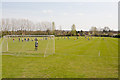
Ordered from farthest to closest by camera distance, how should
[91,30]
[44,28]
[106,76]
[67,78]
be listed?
[91,30] → [44,28] → [106,76] → [67,78]

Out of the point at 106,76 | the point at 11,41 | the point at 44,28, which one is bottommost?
the point at 106,76

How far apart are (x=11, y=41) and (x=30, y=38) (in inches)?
210

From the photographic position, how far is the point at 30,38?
2281 cm

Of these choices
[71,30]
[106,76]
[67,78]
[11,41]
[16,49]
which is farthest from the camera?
[71,30]

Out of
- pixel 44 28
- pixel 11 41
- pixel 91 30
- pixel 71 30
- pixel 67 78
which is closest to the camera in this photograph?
pixel 67 78

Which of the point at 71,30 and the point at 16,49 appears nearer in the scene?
the point at 16,49

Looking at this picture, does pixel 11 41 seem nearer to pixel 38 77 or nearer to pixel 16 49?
pixel 16 49

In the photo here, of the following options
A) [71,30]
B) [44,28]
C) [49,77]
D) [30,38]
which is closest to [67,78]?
[49,77]

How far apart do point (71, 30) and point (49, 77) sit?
140334 millimetres

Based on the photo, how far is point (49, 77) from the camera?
924cm

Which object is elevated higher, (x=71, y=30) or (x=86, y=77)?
(x=71, y=30)

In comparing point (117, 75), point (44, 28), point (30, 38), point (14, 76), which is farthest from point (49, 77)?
point (44, 28)

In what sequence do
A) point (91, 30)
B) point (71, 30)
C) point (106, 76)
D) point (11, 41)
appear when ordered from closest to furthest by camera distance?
point (106, 76)
point (11, 41)
point (71, 30)
point (91, 30)

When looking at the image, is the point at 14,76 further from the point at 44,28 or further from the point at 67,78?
the point at 44,28
